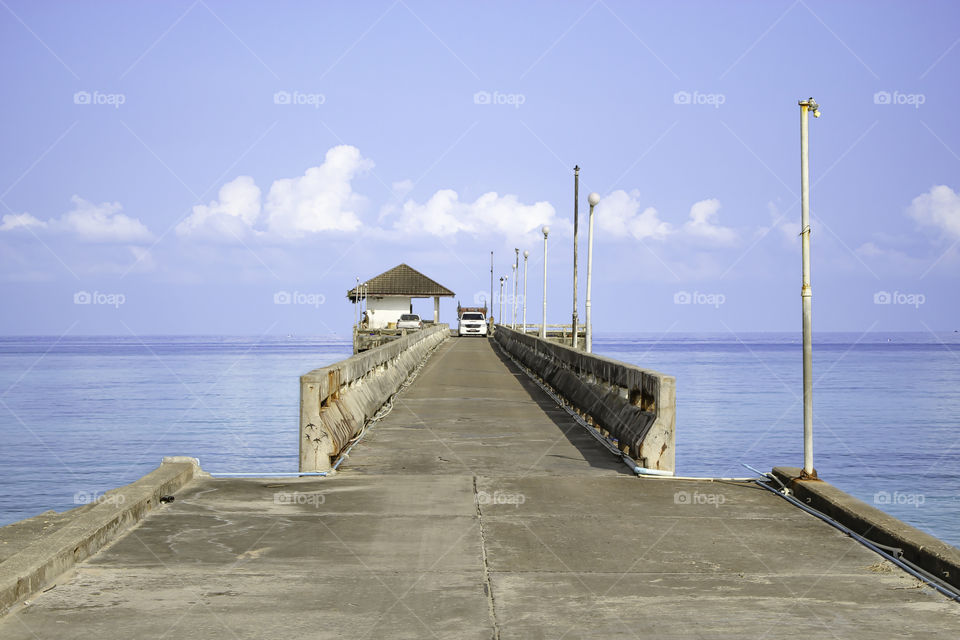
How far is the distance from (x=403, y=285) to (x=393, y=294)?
7.51ft

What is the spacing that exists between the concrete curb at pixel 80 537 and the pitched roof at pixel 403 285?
8294cm

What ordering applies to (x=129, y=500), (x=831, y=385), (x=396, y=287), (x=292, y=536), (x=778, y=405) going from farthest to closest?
(x=396, y=287), (x=831, y=385), (x=778, y=405), (x=129, y=500), (x=292, y=536)

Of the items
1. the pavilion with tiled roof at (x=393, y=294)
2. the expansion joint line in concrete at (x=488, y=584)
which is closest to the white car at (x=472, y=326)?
the pavilion with tiled roof at (x=393, y=294)

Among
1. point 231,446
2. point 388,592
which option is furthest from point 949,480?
point 388,592

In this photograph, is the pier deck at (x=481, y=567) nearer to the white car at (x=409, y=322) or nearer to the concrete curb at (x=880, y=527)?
the concrete curb at (x=880, y=527)

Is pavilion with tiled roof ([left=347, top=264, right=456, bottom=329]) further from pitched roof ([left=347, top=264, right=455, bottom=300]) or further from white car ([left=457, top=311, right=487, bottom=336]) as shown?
white car ([left=457, top=311, right=487, bottom=336])

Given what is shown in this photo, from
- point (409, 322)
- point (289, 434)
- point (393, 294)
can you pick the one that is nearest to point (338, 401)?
point (289, 434)

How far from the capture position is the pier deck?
20.3ft

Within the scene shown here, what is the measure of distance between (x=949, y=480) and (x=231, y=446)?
86.9 ft

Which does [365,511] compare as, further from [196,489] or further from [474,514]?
[196,489]

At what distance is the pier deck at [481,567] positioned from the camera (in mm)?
6191

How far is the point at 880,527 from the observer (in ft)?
28.1

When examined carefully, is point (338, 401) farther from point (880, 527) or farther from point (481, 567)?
point (880, 527)

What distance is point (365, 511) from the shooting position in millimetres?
9781
